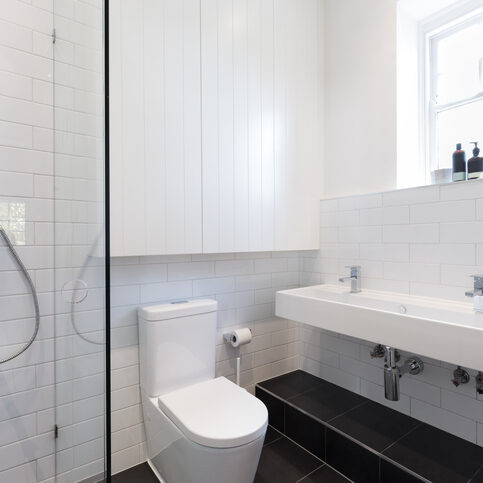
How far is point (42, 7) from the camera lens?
55.0 inches

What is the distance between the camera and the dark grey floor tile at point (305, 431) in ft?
5.62

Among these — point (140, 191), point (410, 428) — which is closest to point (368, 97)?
point (140, 191)

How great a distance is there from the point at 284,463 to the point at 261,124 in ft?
6.11

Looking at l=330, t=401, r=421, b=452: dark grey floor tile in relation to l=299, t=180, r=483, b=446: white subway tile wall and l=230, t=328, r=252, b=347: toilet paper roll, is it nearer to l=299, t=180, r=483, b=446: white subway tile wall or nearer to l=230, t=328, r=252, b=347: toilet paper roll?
l=299, t=180, r=483, b=446: white subway tile wall

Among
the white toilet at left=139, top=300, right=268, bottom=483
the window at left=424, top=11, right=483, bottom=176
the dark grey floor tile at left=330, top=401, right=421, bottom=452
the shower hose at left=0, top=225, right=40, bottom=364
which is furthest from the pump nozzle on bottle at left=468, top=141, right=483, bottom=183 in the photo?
the shower hose at left=0, top=225, right=40, bottom=364

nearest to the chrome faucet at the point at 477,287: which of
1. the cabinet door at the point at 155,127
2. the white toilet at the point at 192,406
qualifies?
the white toilet at the point at 192,406

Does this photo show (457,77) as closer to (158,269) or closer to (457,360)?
(457,360)

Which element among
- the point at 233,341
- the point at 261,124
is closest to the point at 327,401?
the point at 233,341

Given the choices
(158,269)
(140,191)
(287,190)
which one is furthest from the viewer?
(287,190)

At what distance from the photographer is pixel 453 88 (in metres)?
1.86

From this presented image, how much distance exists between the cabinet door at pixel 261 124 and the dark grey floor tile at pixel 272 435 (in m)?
1.10

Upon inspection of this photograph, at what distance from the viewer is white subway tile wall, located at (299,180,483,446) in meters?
1.53

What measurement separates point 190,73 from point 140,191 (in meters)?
0.66

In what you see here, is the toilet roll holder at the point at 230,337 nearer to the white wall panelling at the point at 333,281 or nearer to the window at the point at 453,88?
the white wall panelling at the point at 333,281
